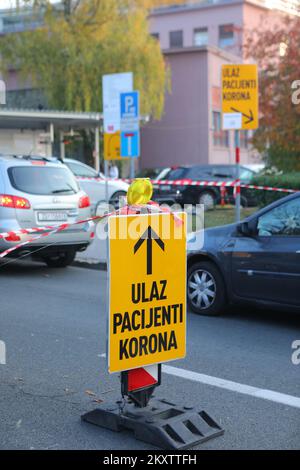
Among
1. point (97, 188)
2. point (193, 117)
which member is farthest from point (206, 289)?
point (193, 117)

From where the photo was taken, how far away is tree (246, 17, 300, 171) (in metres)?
18.7

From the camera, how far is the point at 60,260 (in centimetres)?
1241

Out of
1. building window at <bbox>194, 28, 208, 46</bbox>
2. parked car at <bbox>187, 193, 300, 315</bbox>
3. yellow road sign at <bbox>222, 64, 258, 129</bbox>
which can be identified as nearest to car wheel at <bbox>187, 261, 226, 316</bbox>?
parked car at <bbox>187, 193, 300, 315</bbox>

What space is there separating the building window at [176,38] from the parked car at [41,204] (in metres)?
41.3

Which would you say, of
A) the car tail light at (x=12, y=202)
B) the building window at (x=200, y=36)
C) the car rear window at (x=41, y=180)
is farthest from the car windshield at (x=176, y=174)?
the building window at (x=200, y=36)

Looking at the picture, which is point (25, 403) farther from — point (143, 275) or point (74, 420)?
point (143, 275)

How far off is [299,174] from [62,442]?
13889 millimetres

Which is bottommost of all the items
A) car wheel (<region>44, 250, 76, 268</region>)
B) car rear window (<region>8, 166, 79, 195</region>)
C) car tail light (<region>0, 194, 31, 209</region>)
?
car wheel (<region>44, 250, 76, 268</region>)

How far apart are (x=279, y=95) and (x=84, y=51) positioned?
15.0 m

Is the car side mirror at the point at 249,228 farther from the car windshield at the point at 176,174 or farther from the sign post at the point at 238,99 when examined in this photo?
the car windshield at the point at 176,174

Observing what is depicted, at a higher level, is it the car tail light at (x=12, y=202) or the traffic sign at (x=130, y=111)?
the traffic sign at (x=130, y=111)

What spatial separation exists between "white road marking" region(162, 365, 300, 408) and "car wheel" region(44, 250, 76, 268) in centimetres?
614

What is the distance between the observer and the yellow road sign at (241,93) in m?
12.8

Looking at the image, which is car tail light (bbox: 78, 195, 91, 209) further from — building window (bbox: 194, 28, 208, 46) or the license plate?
building window (bbox: 194, 28, 208, 46)
